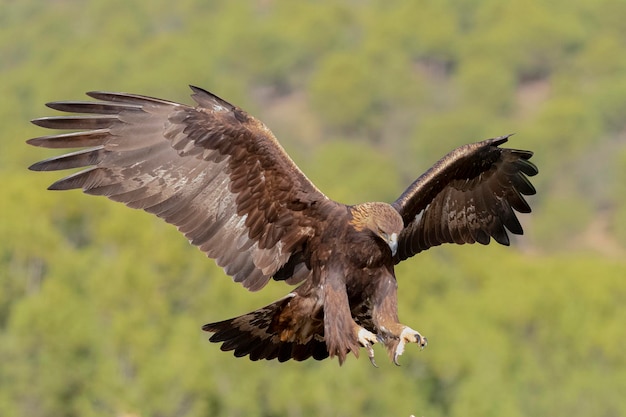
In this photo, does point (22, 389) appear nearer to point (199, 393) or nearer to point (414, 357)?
point (199, 393)

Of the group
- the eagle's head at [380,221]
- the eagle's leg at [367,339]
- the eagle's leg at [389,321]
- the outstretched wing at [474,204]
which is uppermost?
the outstretched wing at [474,204]

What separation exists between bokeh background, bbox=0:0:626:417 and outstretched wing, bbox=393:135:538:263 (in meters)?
8.05

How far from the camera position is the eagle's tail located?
45.5 feet

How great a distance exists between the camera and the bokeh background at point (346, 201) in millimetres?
61000

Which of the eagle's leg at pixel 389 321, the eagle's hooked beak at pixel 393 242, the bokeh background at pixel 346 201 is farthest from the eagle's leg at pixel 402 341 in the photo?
the bokeh background at pixel 346 201

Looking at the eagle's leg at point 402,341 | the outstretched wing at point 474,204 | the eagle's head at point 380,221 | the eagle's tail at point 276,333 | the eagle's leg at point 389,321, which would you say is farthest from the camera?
the outstretched wing at point 474,204

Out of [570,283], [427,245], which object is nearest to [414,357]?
[570,283]

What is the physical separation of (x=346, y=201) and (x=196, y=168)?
66096 millimetres

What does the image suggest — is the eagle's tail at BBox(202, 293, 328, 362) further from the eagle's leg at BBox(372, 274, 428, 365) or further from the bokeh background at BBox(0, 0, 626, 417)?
the bokeh background at BBox(0, 0, 626, 417)

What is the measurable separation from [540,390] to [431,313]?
6.14 metres

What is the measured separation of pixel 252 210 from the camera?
44.6 ft

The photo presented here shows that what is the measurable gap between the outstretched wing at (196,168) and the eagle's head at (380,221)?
408 mm

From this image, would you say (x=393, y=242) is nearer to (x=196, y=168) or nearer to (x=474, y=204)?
(x=196, y=168)

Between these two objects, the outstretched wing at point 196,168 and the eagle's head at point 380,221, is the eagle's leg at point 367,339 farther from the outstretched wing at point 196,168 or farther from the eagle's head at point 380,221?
the outstretched wing at point 196,168
